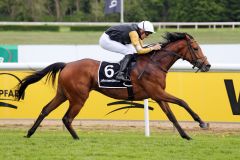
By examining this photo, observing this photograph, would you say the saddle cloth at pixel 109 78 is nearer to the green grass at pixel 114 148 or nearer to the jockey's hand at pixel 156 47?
the jockey's hand at pixel 156 47

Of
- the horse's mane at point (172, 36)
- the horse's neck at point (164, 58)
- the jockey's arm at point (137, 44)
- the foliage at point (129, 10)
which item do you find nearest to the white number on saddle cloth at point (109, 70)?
the jockey's arm at point (137, 44)

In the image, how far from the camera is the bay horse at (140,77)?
8148mm

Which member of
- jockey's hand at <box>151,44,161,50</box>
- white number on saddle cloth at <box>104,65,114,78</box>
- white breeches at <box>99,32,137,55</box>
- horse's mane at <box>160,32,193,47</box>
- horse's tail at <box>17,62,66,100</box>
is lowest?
horse's tail at <box>17,62,66,100</box>

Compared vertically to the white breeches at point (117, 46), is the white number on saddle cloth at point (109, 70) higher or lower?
lower

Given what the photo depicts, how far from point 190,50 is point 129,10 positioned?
56922 mm

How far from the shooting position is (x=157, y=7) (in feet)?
221

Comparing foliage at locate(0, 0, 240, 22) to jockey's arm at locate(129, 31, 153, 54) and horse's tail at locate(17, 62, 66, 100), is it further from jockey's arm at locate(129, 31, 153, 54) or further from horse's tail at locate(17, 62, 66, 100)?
jockey's arm at locate(129, 31, 153, 54)

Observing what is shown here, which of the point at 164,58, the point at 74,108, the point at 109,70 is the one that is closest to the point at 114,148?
the point at 74,108

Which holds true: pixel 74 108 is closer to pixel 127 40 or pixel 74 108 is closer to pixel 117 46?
pixel 117 46

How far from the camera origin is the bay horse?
8148 millimetres

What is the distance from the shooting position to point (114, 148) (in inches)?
281

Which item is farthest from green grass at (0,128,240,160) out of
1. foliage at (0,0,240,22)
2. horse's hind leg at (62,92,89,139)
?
foliage at (0,0,240,22)

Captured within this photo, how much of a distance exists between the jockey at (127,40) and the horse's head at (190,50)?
0.91ft

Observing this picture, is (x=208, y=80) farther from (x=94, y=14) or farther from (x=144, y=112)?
(x=94, y=14)
